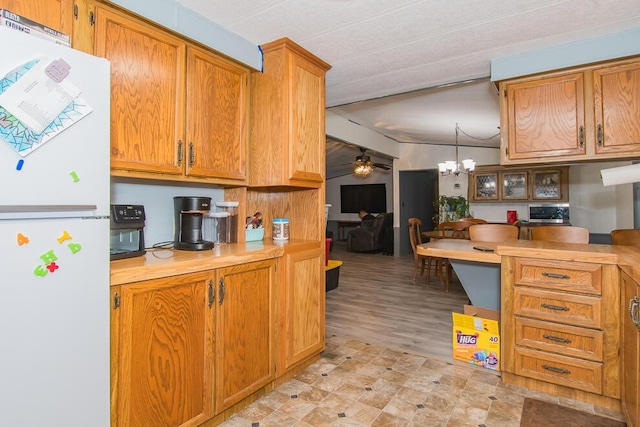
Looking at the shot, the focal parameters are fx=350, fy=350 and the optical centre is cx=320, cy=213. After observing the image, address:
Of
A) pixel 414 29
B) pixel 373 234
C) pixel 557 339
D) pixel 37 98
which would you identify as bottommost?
pixel 557 339

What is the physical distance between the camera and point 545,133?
2617 mm

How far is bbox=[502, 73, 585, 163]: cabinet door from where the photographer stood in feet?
8.24

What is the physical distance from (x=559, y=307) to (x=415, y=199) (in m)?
7.40

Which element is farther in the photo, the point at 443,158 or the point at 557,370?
the point at 443,158

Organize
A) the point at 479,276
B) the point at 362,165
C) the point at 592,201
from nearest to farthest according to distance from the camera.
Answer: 1. the point at 479,276
2. the point at 592,201
3. the point at 362,165

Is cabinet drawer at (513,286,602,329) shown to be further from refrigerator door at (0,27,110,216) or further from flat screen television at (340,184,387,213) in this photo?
flat screen television at (340,184,387,213)

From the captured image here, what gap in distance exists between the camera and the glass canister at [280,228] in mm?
2713

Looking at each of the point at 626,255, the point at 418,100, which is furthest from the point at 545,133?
the point at 418,100

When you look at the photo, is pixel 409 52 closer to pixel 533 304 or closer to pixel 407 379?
pixel 533 304

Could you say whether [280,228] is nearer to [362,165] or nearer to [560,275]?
[560,275]

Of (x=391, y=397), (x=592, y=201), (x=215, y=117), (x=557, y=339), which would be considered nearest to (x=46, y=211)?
(x=215, y=117)

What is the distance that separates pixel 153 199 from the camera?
224cm

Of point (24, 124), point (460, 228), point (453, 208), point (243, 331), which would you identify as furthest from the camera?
point (453, 208)

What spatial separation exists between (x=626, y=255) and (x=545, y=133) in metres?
1.00
